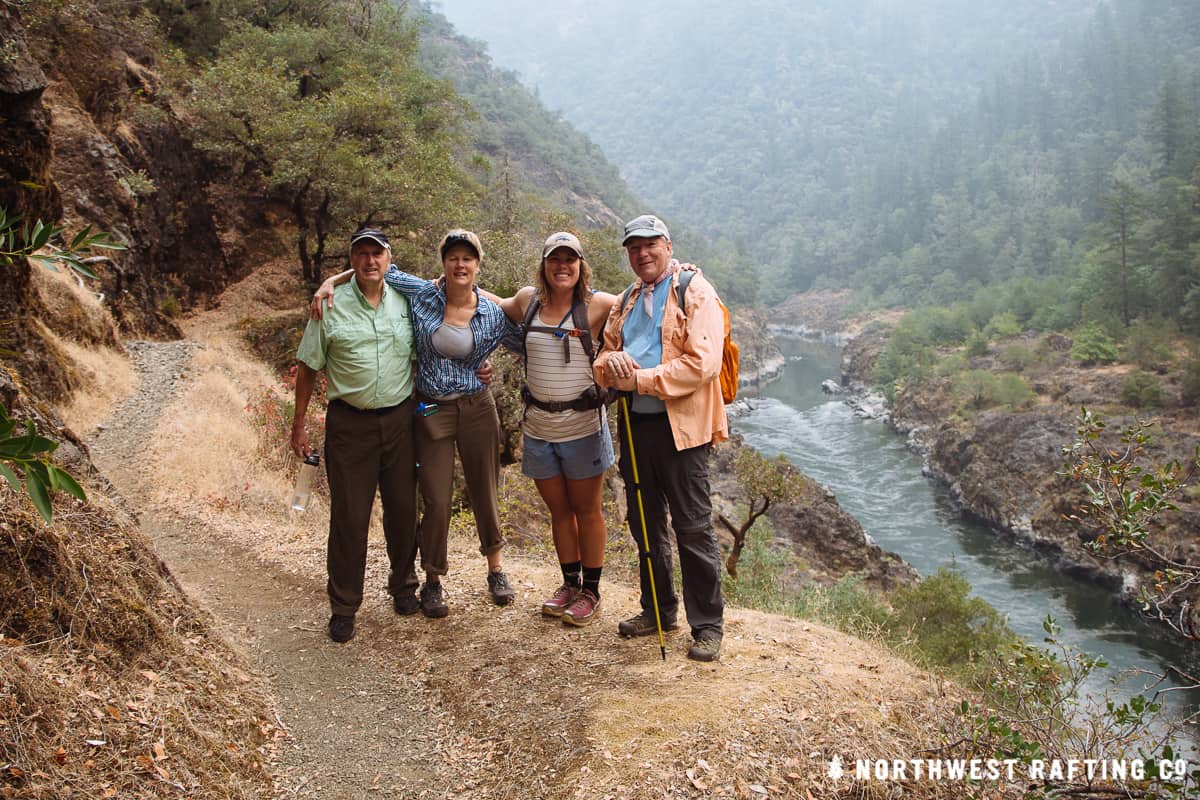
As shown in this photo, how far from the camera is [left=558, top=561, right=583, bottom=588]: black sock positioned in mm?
4688

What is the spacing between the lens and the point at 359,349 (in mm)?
4125

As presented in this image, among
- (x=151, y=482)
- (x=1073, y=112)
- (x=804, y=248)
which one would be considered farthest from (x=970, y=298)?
(x=151, y=482)

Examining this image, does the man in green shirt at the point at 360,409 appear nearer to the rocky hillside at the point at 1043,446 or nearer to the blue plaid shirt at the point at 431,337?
the blue plaid shirt at the point at 431,337

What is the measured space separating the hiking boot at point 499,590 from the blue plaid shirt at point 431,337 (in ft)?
4.42

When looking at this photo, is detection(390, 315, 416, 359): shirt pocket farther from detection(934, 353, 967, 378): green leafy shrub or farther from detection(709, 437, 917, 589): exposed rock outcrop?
detection(934, 353, 967, 378): green leafy shrub

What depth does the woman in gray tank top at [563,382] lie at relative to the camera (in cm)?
412

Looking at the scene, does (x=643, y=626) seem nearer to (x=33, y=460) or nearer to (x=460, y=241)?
(x=460, y=241)

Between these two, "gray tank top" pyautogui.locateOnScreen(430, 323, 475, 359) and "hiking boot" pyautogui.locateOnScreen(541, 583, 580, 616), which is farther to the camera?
"hiking boot" pyautogui.locateOnScreen(541, 583, 580, 616)

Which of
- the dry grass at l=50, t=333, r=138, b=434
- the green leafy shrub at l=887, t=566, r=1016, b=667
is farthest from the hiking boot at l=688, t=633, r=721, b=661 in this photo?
the green leafy shrub at l=887, t=566, r=1016, b=667

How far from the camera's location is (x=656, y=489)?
4.12 meters

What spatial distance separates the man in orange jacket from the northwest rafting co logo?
3.12 feet

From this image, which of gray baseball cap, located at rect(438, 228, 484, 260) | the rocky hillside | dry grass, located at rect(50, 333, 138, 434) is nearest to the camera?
gray baseball cap, located at rect(438, 228, 484, 260)

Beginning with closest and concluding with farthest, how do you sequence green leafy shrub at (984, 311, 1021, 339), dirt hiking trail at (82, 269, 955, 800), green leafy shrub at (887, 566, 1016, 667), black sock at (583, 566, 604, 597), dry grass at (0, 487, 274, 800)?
dry grass at (0, 487, 274, 800)
dirt hiking trail at (82, 269, 955, 800)
black sock at (583, 566, 604, 597)
green leafy shrub at (887, 566, 1016, 667)
green leafy shrub at (984, 311, 1021, 339)

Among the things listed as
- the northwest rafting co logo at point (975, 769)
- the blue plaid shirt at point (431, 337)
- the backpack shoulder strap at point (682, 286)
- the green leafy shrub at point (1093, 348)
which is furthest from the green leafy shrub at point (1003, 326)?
the blue plaid shirt at point (431, 337)
